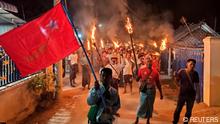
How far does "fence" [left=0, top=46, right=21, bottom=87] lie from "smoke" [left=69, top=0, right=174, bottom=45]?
47.5 ft

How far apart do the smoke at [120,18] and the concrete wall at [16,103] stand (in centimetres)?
1400

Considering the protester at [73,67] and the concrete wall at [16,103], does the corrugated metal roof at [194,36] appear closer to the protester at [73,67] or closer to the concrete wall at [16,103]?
the protester at [73,67]

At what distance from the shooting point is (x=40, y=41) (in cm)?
612

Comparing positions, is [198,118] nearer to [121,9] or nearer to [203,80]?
[203,80]

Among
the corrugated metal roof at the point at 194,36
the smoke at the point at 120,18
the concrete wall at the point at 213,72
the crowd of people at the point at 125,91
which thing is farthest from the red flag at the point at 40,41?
the smoke at the point at 120,18

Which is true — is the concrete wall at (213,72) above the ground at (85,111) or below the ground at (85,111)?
above

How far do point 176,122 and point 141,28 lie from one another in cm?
2681

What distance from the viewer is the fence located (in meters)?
9.16

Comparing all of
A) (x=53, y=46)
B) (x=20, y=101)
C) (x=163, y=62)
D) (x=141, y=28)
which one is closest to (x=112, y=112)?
(x=53, y=46)

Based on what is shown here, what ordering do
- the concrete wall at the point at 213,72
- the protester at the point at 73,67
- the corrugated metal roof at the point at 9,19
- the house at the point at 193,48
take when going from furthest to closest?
1. the protester at the point at 73,67
2. the corrugated metal roof at the point at 9,19
3. the house at the point at 193,48
4. the concrete wall at the point at 213,72

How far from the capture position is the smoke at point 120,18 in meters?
28.1

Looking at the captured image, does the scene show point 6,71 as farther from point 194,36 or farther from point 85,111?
point 194,36

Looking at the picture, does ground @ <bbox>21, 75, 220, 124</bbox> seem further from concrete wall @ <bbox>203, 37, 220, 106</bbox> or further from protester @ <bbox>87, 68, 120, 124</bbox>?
protester @ <bbox>87, 68, 120, 124</bbox>

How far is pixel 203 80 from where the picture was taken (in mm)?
11578
